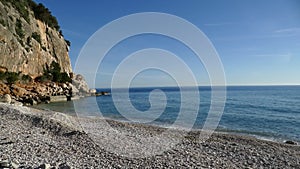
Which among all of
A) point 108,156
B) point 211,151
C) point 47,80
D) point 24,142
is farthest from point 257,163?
point 47,80

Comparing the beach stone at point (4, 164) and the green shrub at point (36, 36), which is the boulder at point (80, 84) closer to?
the green shrub at point (36, 36)

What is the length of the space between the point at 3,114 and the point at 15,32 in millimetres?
32400

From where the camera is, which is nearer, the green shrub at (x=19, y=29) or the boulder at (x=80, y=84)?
the green shrub at (x=19, y=29)

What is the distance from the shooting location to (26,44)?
4244cm

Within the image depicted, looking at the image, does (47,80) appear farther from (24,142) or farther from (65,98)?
(24,142)

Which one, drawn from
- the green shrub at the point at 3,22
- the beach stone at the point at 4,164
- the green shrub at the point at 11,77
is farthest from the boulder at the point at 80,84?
the beach stone at the point at 4,164

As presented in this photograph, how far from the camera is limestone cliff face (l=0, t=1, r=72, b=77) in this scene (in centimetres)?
3712

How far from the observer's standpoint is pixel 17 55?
38.5 metres

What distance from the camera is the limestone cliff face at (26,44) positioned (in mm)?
37125

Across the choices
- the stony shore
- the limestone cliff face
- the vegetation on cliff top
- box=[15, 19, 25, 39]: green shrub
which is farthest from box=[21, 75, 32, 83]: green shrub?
the stony shore

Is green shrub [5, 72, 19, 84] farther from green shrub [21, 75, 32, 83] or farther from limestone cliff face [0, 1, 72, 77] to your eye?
green shrub [21, 75, 32, 83]

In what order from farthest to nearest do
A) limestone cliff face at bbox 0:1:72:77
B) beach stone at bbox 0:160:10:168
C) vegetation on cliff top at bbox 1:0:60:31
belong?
vegetation on cliff top at bbox 1:0:60:31
limestone cliff face at bbox 0:1:72:77
beach stone at bbox 0:160:10:168

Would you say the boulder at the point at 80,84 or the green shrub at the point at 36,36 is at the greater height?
the green shrub at the point at 36,36

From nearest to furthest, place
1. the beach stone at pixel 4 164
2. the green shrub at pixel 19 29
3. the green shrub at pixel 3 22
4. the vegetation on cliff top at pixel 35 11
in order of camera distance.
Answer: the beach stone at pixel 4 164 < the green shrub at pixel 3 22 < the green shrub at pixel 19 29 < the vegetation on cliff top at pixel 35 11
